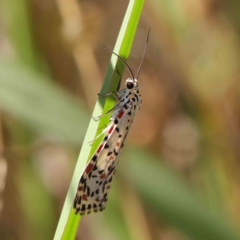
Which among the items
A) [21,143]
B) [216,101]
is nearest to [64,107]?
[21,143]

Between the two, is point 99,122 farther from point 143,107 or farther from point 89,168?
point 143,107

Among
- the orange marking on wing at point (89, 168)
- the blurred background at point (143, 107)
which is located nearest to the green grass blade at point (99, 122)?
the orange marking on wing at point (89, 168)

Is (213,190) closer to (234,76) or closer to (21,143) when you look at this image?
(234,76)

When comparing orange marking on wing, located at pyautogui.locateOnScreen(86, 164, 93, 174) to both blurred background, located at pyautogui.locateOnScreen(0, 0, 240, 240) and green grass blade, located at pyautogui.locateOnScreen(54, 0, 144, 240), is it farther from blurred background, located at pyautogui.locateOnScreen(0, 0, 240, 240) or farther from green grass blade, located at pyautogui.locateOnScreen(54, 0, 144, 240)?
blurred background, located at pyautogui.locateOnScreen(0, 0, 240, 240)

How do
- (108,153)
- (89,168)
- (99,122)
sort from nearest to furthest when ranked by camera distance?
1. (99,122)
2. (89,168)
3. (108,153)

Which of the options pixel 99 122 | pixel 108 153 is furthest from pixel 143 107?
pixel 99 122
